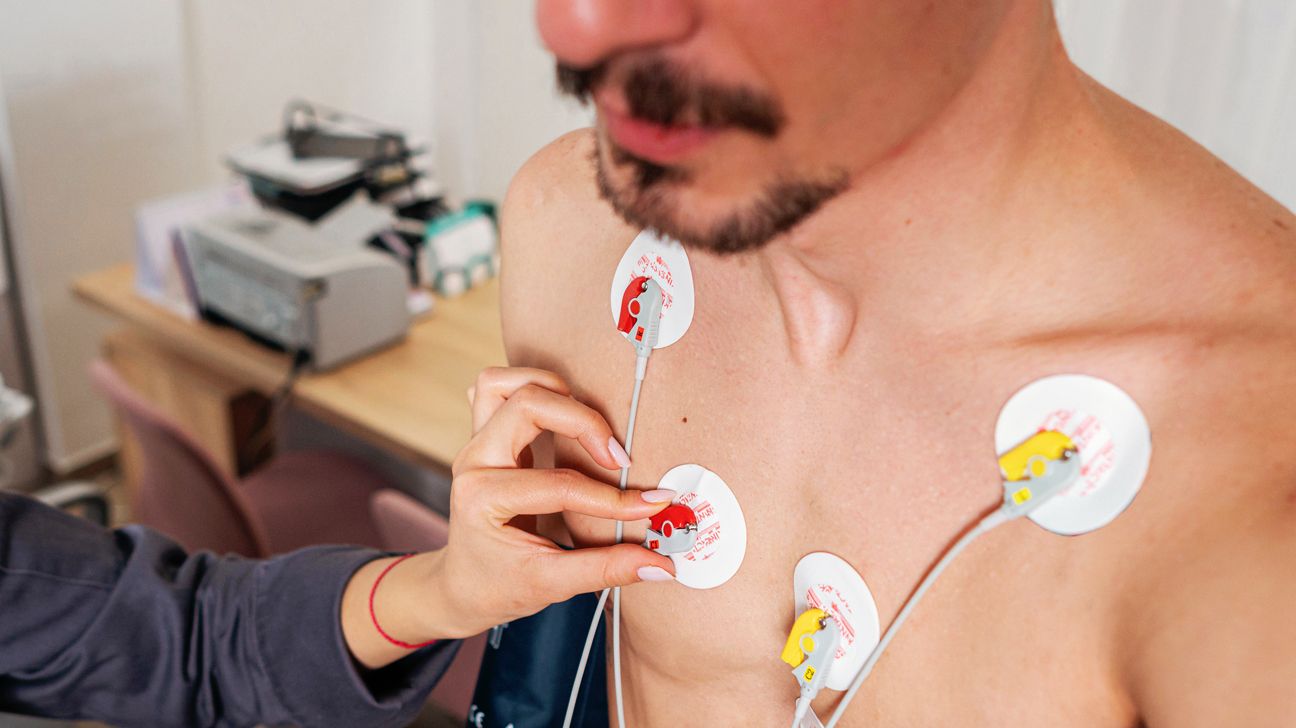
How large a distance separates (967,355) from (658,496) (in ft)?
0.84

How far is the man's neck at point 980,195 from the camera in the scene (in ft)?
1.99

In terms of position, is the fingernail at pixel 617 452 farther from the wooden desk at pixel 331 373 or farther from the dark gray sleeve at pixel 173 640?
the wooden desk at pixel 331 373

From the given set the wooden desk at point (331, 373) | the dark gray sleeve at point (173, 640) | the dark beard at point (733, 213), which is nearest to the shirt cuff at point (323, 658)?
the dark gray sleeve at point (173, 640)

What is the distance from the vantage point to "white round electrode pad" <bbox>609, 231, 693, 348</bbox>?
0.82m

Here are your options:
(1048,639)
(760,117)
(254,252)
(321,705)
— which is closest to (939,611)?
(1048,639)

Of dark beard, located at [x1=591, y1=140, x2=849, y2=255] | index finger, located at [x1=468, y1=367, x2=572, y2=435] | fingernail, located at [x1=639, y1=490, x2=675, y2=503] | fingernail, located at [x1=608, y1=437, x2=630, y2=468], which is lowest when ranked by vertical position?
fingernail, located at [x1=639, y1=490, x2=675, y2=503]

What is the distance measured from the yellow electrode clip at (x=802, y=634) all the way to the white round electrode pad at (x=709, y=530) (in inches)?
3.2

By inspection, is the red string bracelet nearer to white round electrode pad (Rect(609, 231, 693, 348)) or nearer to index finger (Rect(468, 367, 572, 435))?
index finger (Rect(468, 367, 572, 435))

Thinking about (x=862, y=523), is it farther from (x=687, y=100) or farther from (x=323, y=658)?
(x=323, y=658)

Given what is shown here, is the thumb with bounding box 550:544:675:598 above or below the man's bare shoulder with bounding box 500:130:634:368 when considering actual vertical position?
below

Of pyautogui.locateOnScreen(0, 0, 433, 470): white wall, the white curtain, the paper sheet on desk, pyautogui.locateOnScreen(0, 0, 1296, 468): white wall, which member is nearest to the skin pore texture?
the white curtain

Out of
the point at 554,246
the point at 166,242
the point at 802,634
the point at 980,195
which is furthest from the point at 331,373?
the point at 980,195

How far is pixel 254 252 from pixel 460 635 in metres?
1.31

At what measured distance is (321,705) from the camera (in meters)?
0.98
